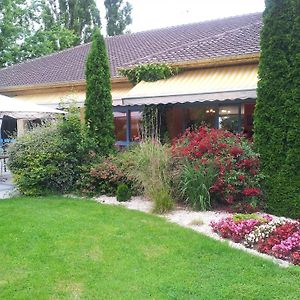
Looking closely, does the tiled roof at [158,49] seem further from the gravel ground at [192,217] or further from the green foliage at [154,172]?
the gravel ground at [192,217]

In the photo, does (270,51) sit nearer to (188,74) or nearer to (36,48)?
(188,74)

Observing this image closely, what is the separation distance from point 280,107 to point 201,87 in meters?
6.62

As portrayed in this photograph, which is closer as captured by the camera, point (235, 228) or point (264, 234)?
point (264, 234)

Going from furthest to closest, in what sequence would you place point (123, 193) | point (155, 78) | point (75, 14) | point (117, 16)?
point (117, 16) → point (75, 14) → point (155, 78) → point (123, 193)

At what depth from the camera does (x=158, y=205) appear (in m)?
11.3

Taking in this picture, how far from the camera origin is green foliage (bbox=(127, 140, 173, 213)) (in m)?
11.3

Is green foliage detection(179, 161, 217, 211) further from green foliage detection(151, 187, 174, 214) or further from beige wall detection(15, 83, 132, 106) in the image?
beige wall detection(15, 83, 132, 106)

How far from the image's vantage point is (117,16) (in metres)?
54.2

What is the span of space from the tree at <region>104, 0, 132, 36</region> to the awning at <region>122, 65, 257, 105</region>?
1429 inches

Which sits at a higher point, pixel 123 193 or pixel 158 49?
pixel 158 49

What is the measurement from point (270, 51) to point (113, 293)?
804cm

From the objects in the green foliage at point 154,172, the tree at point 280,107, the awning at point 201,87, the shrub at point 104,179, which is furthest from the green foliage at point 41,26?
the tree at point 280,107

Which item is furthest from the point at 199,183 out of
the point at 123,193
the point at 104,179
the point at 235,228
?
the point at 104,179

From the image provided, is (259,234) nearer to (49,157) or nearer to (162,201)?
(162,201)
